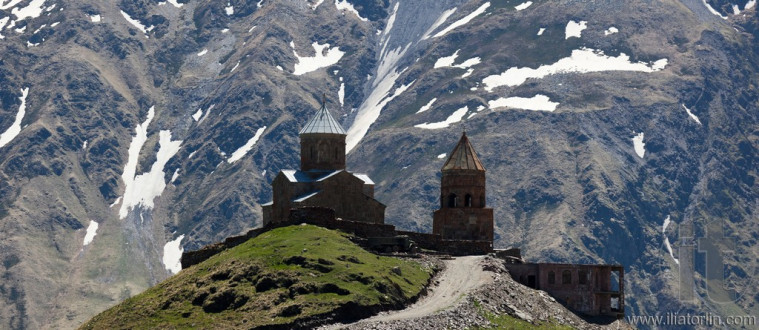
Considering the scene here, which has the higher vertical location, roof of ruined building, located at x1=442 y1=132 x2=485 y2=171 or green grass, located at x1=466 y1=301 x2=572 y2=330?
roof of ruined building, located at x1=442 y1=132 x2=485 y2=171

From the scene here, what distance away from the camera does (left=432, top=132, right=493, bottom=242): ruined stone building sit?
150875mm

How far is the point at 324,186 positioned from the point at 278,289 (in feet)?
115

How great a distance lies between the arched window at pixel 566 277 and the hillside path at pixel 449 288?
6574mm

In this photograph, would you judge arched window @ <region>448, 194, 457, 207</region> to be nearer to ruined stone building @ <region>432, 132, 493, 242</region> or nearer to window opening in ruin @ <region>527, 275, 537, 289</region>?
ruined stone building @ <region>432, 132, 493, 242</region>

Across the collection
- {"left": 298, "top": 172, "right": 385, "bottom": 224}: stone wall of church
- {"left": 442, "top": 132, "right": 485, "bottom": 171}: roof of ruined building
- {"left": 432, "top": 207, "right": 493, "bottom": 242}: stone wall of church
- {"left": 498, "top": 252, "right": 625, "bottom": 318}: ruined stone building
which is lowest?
{"left": 498, "top": 252, "right": 625, "bottom": 318}: ruined stone building

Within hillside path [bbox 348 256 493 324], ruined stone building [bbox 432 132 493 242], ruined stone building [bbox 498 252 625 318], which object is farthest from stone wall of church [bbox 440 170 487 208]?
ruined stone building [bbox 498 252 625 318]

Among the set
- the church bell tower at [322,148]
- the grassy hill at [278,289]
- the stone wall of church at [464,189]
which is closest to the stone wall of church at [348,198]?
the church bell tower at [322,148]

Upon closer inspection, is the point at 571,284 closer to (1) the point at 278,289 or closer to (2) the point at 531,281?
(2) the point at 531,281

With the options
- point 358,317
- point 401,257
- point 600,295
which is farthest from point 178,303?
point 600,295

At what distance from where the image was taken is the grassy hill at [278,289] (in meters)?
109

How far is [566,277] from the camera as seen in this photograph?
443 ft

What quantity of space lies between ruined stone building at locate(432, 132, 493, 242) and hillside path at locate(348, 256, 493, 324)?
1444 centimetres

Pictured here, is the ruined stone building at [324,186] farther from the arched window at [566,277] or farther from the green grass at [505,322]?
the green grass at [505,322]

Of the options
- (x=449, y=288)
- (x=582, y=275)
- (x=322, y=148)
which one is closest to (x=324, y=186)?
(x=322, y=148)
